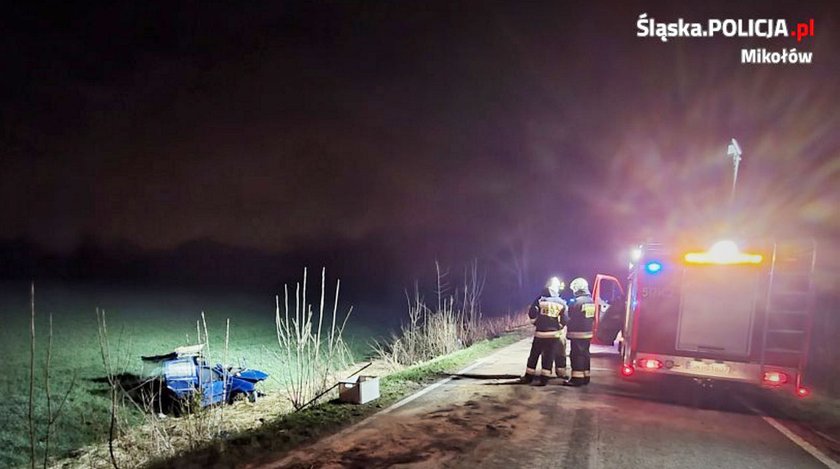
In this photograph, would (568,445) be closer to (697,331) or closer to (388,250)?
(697,331)

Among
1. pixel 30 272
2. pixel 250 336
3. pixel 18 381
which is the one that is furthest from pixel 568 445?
→ pixel 30 272

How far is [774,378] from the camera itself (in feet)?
24.0

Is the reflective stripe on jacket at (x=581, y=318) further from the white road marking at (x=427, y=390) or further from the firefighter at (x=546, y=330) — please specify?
the white road marking at (x=427, y=390)

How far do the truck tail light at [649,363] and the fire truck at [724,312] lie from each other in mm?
14

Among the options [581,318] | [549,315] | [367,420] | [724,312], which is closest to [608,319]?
[581,318]

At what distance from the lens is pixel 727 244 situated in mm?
7785

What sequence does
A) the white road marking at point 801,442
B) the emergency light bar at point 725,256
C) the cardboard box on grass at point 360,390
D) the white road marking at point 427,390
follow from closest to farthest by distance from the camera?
the white road marking at point 801,442
the white road marking at point 427,390
the cardboard box on grass at point 360,390
the emergency light bar at point 725,256

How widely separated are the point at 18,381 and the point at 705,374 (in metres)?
16.6

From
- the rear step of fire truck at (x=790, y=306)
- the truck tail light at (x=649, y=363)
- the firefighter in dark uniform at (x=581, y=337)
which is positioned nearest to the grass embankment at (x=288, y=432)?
the firefighter in dark uniform at (x=581, y=337)

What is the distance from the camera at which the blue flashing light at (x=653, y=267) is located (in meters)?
8.18

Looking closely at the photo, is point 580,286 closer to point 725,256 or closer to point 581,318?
point 581,318

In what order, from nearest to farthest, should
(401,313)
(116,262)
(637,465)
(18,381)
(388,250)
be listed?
(637,465) < (18,381) < (401,313) < (116,262) < (388,250)

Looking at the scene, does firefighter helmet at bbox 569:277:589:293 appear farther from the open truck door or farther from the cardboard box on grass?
the cardboard box on grass

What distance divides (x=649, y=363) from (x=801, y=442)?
2.34 metres
